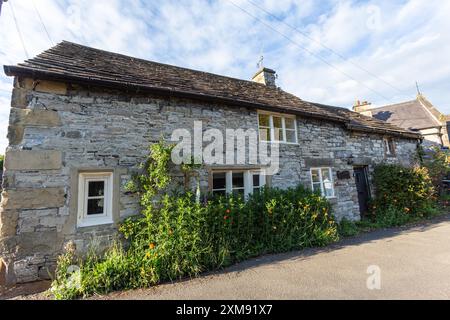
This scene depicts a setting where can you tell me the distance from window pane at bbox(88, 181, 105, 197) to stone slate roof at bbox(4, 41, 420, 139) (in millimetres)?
2387

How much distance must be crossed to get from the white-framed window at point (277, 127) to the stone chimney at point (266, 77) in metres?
3.67

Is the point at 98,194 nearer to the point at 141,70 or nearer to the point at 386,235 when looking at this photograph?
the point at 141,70

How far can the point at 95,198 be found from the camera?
5082 millimetres

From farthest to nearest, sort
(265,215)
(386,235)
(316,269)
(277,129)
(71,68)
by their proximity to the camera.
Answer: (277,129) < (386,235) < (265,215) < (71,68) < (316,269)

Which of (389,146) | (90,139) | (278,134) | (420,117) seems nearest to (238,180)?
(278,134)

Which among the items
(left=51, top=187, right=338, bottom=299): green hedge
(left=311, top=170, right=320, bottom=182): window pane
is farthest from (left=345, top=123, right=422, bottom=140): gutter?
(left=51, top=187, right=338, bottom=299): green hedge

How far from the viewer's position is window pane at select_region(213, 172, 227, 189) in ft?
22.1

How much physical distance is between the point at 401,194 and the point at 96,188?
11155mm

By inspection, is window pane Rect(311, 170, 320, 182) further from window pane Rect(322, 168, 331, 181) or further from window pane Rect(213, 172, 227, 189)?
window pane Rect(213, 172, 227, 189)

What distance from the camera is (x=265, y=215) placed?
573cm

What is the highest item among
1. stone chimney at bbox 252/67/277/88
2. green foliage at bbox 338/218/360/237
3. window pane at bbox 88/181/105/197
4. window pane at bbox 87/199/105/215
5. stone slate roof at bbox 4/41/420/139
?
stone chimney at bbox 252/67/277/88
